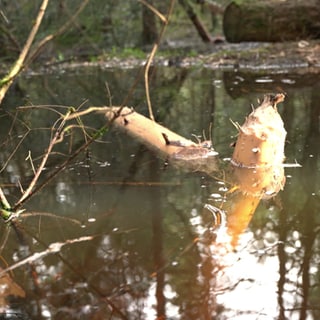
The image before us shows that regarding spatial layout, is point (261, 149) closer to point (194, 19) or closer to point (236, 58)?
point (236, 58)

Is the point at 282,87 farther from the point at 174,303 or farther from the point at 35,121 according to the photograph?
the point at 174,303

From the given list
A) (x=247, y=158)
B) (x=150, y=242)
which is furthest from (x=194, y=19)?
(x=150, y=242)

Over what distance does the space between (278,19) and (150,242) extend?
8.90 meters

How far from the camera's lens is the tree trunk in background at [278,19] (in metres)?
10.9

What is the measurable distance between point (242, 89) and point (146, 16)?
6681 millimetres

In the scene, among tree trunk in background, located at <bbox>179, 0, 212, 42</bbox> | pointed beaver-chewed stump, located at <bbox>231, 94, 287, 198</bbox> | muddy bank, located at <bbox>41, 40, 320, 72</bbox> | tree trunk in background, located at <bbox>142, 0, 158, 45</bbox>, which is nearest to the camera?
pointed beaver-chewed stump, located at <bbox>231, 94, 287, 198</bbox>

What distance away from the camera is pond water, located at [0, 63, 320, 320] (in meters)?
2.58

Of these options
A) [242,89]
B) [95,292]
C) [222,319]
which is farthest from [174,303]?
[242,89]

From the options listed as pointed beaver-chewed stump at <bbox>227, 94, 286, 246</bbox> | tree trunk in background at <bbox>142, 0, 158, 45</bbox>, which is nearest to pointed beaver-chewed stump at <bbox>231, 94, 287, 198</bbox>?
pointed beaver-chewed stump at <bbox>227, 94, 286, 246</bbox>

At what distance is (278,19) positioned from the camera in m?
11.0

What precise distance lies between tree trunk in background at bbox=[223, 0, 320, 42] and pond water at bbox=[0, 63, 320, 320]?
589cm

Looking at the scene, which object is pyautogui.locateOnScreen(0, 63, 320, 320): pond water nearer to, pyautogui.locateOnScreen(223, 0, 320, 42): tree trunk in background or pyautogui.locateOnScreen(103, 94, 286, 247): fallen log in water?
pyautogui.locateOnScreen(103, 94, 286, 247): fallen log in water

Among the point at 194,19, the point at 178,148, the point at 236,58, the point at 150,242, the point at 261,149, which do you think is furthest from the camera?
the point at 194,19

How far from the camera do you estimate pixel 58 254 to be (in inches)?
123
